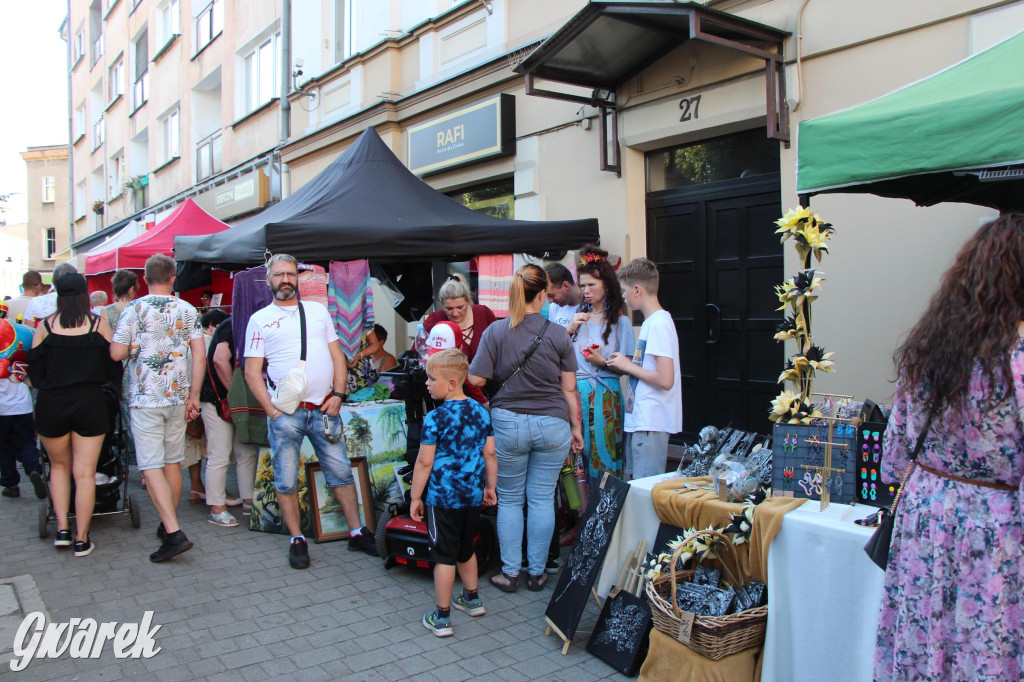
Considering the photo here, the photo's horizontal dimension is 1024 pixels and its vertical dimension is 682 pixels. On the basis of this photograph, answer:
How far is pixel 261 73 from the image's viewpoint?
13.9 m

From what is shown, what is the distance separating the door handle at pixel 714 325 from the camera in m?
6.19

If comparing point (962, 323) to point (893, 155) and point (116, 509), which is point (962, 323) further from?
point (116, 509)

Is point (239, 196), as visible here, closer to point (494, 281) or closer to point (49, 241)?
point (494, 281)

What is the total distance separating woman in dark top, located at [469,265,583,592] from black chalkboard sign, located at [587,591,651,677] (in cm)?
81

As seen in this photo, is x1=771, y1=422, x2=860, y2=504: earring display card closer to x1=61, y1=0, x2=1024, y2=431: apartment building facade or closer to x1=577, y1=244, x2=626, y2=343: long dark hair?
x1=577, y1=244, x2=626, y2=343: long dark hair

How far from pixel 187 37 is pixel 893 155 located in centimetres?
1751

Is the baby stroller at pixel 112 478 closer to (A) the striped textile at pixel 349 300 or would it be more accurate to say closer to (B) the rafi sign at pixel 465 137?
(A) the striped textile at pixel 349 300

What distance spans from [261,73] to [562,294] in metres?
10.8

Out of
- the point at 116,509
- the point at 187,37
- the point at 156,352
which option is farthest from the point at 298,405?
the point at 187,37

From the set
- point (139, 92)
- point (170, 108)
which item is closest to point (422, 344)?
point (170, 108)

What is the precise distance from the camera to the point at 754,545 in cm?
307

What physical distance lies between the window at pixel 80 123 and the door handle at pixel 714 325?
26440mm

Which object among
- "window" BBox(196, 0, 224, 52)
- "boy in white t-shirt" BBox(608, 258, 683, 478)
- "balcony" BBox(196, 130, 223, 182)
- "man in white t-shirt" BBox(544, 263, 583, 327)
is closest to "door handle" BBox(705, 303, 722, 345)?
"man in white t-shirt" BBox(544, 263, 583, 327)

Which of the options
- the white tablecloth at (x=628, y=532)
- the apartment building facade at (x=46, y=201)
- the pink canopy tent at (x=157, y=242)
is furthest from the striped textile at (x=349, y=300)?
the apartment building facade at (x=46, y=201)
